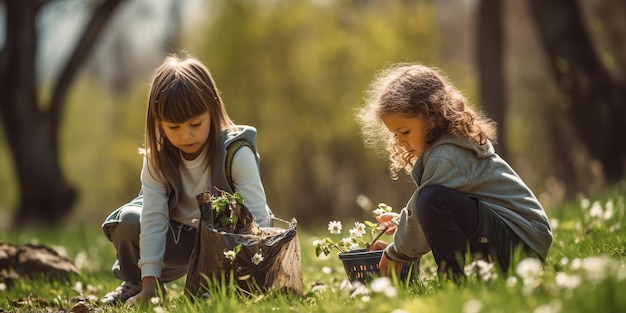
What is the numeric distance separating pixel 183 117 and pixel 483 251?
161 cm

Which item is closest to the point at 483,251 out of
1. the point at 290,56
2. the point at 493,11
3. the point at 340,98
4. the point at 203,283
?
the point at 203,283

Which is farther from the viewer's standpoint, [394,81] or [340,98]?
[340,98]

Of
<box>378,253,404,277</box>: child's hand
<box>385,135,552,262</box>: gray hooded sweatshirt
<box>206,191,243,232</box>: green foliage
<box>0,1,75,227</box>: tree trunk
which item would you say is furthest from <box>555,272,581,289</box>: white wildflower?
<box>0,1,75,227</box>: tree trunk

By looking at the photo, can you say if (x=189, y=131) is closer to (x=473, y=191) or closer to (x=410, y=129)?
(x=410, y=129)

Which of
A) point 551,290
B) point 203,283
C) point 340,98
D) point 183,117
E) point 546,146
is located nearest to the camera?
point 551,290

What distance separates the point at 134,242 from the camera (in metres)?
4.23

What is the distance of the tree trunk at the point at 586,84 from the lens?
30.9 feet

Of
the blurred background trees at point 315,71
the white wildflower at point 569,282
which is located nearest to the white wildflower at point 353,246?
the white wildflower at point 569,282

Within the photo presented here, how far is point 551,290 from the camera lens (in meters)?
2.35

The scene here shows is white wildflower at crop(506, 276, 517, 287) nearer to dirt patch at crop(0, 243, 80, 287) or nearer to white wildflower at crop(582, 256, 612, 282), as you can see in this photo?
white wildflower at crop(582, 256, 612, 282)

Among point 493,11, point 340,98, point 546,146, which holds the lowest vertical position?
point 546,146

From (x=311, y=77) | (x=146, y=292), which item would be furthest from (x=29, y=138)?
(x=311, y=77)

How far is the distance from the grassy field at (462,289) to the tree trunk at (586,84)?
322cm

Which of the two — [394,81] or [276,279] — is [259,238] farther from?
[394,81]
